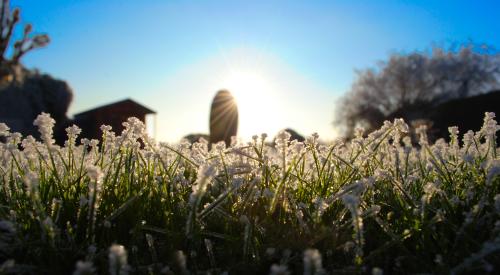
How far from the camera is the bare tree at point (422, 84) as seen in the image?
3800 cm

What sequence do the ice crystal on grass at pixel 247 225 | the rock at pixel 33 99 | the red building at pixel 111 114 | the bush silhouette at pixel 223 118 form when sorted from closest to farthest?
1. the ice crystal on grass at pixel 247 225
2. the bush silhouette at pixel 223 118
3. the red building at pixel 111 114
4. the rock at pixel 33 99

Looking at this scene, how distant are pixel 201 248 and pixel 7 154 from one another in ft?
4.33

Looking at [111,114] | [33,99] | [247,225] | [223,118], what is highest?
[33,99]

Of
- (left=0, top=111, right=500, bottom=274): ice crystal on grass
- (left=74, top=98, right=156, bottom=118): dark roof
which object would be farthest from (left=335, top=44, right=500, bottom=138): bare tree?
(left=0, top=111, right=500, bottom=274): ice crystal on grass

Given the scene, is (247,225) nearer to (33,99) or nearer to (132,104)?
(132,104)

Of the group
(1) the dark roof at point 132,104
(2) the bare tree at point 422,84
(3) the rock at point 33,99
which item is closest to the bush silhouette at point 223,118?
(1) the dark roof at point 132,104

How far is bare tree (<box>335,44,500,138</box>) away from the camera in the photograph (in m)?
38.0

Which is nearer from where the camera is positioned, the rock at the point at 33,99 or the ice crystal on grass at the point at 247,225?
the ice crystal on grass at the point at 247,225

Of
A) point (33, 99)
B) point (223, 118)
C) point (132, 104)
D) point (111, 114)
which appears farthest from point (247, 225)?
point (33, 99)

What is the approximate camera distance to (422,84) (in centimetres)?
3828

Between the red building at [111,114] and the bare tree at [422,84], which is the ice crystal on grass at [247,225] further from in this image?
the bare tree at [422,84]

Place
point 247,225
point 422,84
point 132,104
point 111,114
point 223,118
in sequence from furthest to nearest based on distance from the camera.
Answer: point 422,84, point 111,114, point 132,104, point 223,118, point 247,225

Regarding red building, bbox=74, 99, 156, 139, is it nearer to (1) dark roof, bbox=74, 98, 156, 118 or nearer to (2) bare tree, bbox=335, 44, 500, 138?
(1) dark roof, bbox=74, 98, 156, 118

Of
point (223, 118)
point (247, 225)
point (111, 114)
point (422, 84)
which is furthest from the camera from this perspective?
point (422, 84)
